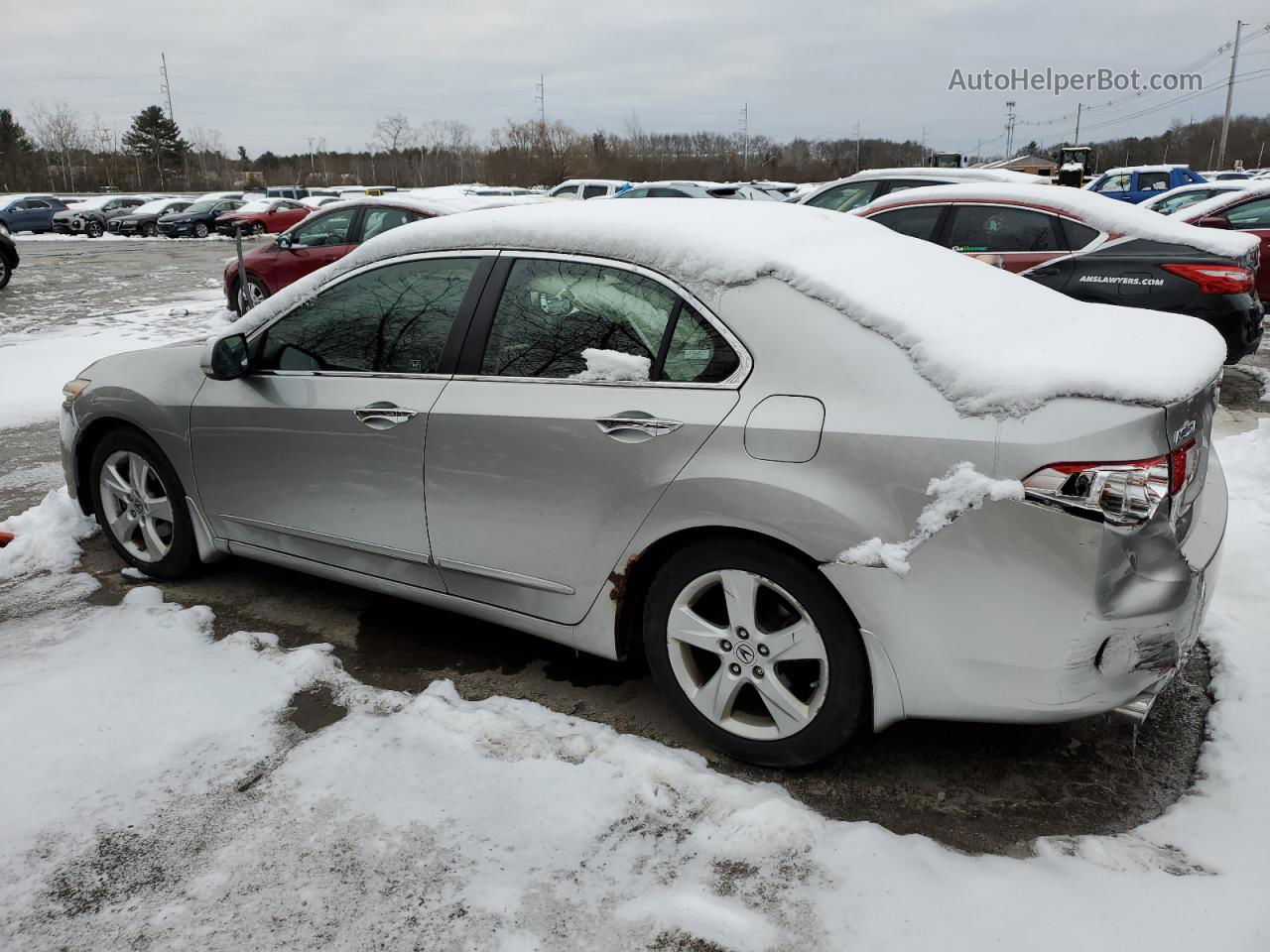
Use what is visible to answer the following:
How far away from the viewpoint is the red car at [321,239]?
1112cm

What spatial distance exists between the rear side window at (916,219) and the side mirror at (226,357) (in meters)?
5.80

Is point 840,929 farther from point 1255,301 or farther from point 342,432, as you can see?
point 1255,301

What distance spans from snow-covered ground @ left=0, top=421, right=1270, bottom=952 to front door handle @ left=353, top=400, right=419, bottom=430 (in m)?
0.94

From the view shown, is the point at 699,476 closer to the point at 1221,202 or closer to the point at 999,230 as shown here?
the point at 999,230

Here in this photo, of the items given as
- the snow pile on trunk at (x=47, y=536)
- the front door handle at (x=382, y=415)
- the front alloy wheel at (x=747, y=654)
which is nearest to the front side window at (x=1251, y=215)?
the front alloy wheel at (x=747, y=654)

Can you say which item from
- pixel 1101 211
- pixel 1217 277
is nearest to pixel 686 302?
pixel 1217 277

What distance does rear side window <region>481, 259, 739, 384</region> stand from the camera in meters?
2.74

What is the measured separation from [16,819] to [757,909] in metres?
2.07

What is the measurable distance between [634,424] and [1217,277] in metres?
5.79

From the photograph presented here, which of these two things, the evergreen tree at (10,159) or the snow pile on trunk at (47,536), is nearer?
the snow pile on trunk at (47,536)

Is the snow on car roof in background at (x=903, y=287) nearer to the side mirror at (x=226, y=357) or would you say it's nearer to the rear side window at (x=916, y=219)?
the side mirror at (x=226, y=357)

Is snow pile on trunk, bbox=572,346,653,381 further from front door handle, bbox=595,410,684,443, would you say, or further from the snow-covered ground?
the snow-covered ground

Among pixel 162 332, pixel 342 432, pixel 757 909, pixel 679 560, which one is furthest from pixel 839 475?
pixel 162 332

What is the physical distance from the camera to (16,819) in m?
2.65
